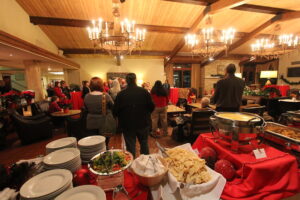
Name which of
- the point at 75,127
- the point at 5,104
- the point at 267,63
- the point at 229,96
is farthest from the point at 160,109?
the point at 267,63

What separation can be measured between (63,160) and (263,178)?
1279mm

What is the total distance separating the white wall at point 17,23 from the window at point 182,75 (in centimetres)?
793

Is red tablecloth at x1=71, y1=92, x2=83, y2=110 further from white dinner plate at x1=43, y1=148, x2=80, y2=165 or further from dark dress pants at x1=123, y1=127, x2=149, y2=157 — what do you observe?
white dinner plate at x1=43, y1=148, x2=80, y2=165

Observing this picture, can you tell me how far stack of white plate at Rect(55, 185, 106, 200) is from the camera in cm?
65

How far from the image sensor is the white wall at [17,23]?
3363mm

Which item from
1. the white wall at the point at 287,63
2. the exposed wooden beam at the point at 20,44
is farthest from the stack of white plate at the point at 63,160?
the white wall at the point at 287,63

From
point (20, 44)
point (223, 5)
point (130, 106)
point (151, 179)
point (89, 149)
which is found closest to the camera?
point (151, 179)

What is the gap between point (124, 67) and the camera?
859cm

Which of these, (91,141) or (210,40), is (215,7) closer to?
(210,40)

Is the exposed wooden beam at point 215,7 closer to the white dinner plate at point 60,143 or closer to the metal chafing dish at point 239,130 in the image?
the metal chafing dish at point 239,130

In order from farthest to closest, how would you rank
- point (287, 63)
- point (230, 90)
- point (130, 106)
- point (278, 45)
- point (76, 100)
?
point (287, 63) < point (76, 100) < point (278, 45) < point (230, 90) < point (130, 106)

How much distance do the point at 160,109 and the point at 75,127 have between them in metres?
2.02

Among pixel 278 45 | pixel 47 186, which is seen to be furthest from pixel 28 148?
pixel 278 45

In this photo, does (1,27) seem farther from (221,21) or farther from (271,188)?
(221,21)
